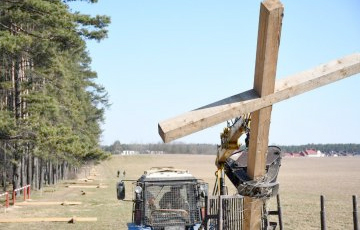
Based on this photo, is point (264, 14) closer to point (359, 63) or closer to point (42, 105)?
point (359, 63)

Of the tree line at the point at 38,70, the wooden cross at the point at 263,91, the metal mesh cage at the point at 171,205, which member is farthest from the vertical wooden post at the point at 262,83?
the tree line at the point at 38,70

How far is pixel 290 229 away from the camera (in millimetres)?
17484

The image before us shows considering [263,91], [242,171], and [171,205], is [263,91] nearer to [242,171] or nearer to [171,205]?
[242,171]

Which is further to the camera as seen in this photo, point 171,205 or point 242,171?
point 171,205

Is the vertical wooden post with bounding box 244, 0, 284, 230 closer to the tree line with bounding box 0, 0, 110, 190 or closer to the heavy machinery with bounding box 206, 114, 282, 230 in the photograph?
the heavy machinery with bounding box 206, 114, 282, 230

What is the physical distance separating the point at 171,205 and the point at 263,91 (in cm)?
705

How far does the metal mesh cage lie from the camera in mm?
9609

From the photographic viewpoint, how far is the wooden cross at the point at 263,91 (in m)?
2.80

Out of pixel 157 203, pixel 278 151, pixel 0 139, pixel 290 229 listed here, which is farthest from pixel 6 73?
pixel 278 151

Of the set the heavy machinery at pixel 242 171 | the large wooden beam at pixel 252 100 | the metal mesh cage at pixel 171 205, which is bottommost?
the metal mesh cage at pixel 171 205

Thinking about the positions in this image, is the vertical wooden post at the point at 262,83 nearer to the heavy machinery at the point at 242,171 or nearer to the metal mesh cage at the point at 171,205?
the heavy machinery at the point at 242,171

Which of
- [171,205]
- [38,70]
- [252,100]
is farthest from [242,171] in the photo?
[38,70]

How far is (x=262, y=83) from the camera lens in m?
2.98

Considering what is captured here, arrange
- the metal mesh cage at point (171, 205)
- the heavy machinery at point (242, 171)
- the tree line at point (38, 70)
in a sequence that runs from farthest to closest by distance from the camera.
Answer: the tree line at point (38, 70)
the metal mesh cage at point (171, 205)
the heavy machinery at point (242, 171)
